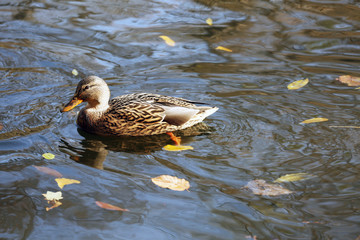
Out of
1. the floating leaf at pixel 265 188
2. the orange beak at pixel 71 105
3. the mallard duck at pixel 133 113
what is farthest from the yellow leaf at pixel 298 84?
the orange beak at pixel 71 105

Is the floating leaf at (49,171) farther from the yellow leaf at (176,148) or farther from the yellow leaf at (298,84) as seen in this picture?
the yellow leaf at (298,84)

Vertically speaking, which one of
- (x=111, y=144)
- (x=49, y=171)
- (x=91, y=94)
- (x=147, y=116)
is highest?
(x=91, y=94)

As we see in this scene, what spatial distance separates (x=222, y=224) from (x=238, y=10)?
661cm

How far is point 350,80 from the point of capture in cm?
688

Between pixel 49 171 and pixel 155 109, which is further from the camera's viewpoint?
pixel 155 109

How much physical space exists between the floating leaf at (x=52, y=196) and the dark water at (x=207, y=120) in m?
0.06

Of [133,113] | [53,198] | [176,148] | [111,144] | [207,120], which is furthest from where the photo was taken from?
[207,120]

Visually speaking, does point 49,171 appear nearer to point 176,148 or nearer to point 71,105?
point 71,105

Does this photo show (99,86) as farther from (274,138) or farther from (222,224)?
(222,224)

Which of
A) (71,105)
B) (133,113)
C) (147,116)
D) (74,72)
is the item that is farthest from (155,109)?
(74,72)

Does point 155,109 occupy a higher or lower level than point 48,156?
higher

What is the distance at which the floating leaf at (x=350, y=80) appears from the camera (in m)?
6.77

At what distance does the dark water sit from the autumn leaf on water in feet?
0.20

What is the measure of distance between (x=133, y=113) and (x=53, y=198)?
1.73m
